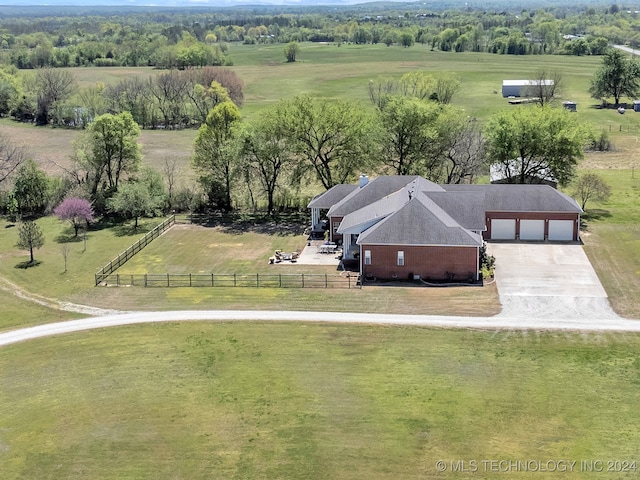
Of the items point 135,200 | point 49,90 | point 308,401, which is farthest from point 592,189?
point 49,90

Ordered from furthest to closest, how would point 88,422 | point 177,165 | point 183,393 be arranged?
1. point 177,165
2. point 183,393
3. point 88,422

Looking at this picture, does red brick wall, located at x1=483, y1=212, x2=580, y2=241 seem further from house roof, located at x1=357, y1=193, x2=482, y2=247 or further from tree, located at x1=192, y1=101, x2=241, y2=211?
tree, located at x1=192, y1=101, x2=241, y2=211

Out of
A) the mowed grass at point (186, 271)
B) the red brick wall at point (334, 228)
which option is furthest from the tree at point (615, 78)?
the mowed grass at point (186, 271)

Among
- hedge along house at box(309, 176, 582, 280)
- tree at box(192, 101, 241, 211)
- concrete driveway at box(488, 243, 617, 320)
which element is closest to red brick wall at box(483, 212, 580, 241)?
hedge along house at box(309, 176, 582, 280)

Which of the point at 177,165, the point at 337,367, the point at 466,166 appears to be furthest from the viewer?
the point at 177,165

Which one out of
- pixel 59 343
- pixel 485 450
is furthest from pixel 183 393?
pixel 485 450

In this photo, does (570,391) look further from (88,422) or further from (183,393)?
(88,422)
